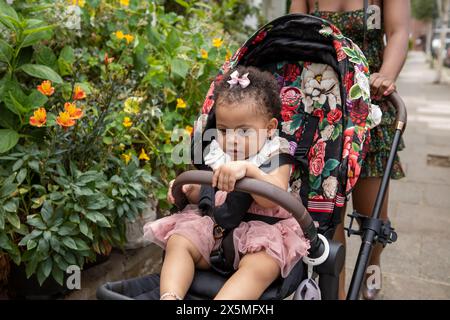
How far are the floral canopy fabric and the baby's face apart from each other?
22 cm

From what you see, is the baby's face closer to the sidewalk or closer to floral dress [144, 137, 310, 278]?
floral dress [144, 137, 310, 278]

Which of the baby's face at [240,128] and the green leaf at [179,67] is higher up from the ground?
the green leaf at [179,67]

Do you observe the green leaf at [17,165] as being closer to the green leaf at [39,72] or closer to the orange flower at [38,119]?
the orange flower at [38,119]

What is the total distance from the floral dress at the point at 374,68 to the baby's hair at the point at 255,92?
0.53 meters

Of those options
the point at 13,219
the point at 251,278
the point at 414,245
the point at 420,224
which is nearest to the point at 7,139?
the point at 13,219

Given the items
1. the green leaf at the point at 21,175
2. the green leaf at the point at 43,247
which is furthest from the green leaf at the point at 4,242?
the green leaf at the point at 21,175

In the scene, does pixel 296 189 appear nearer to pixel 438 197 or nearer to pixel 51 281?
pixel 51 281

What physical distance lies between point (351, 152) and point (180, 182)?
2.04 feet

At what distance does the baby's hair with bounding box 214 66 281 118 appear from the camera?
5.46 ft

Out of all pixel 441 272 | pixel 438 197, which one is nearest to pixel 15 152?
pixel 441 272

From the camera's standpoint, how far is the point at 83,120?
2.38 meters

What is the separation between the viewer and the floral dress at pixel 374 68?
207 cm
